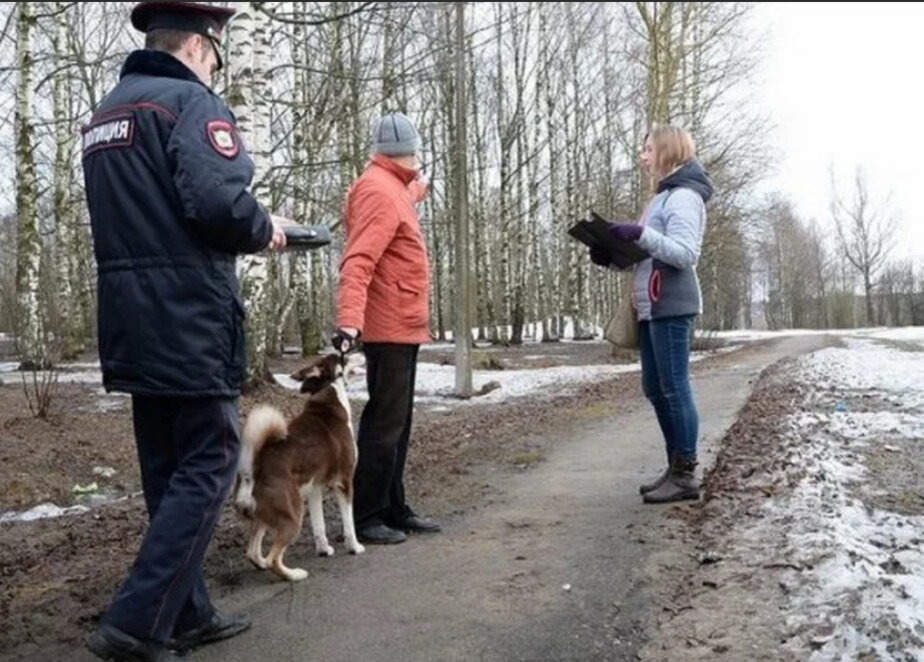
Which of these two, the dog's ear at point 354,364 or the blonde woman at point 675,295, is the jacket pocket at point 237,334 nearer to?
the dog's ear at point 354,364

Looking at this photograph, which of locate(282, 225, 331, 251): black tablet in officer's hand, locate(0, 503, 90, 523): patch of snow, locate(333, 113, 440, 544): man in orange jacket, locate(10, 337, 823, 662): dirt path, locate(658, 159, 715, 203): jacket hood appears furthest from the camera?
locate(0, 503, 90, 523): patch of snow

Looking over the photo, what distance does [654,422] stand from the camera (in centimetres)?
941

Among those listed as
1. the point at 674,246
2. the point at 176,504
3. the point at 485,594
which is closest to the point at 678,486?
the point at 674,246

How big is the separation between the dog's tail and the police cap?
1.66 meters

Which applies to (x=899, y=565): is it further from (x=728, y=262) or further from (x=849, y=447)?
(x=728, y=262)

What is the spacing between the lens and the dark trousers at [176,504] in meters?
2.94

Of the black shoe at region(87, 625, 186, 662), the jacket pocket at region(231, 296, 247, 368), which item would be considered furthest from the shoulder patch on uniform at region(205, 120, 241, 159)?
the black shoe at region(87, 625, 186, 662)

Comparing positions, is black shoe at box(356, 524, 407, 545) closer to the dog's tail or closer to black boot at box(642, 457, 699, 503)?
the dog's tail

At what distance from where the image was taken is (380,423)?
475 centimetres

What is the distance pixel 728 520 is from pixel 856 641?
1.77m

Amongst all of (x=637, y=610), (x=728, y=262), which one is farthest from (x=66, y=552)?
(x=728, y=262)

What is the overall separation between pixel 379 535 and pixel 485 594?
1080mm

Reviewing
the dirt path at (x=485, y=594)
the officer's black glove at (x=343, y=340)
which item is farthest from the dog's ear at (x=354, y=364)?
the dirt path at (x=485, y=594)

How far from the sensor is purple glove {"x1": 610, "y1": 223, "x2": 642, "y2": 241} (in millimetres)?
5164
